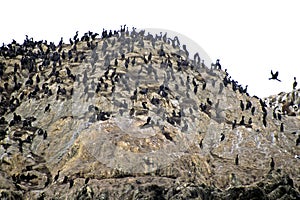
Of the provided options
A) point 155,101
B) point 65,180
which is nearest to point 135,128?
point 155,101

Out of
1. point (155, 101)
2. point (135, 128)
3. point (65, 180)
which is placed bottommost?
point (65, 180)

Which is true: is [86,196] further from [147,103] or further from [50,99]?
[50,99]

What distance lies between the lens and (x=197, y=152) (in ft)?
183

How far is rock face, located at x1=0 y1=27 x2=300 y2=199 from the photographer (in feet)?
153

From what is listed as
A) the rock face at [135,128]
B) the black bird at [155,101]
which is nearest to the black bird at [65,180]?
the rock face at [135,128]

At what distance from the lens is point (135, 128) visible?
55938 millimetres

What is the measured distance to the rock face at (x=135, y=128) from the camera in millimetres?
46688

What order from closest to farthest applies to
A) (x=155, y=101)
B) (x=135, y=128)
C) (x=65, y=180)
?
(x=65, y=180), (x=135, y=128), (x=155, y=101)

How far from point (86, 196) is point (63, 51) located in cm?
4147

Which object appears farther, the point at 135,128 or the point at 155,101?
the point at 155,101

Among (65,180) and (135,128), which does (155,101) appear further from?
(65,180)

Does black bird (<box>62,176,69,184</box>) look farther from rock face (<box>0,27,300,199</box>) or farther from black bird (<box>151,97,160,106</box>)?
black bird (<box>151,97,160,106</box>)

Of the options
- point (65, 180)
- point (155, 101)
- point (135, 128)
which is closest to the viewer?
point (65, 180)

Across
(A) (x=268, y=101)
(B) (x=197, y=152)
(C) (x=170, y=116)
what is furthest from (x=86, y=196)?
(A) (x=268, y=101)
